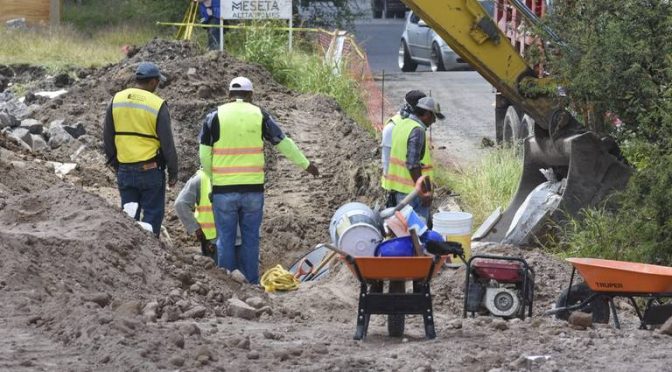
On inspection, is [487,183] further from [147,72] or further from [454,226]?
[147,72]

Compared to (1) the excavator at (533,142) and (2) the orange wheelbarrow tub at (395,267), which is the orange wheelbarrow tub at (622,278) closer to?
(2) the orange wheelbarrow tub at (395,267)

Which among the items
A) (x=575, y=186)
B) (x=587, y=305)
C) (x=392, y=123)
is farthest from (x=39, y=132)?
(x=587, y=305)

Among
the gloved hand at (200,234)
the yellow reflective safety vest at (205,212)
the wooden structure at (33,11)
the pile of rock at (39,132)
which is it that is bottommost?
the wooden structure at (33,11)

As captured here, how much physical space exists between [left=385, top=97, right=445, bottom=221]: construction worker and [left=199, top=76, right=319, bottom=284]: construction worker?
0.86 m

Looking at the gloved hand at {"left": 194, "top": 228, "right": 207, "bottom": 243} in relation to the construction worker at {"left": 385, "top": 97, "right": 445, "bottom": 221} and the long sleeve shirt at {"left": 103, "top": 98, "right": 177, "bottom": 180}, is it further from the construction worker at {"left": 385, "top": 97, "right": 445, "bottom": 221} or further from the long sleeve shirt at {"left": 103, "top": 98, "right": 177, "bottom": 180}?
the construction worker at {"left": 385, "top": 97, "right": 445, "bottom": 221}

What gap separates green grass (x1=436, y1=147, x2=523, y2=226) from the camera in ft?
50.4

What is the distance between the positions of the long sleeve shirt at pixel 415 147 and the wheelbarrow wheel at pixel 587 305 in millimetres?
2621

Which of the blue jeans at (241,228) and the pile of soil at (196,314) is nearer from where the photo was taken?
the pile of soil at (196,314)

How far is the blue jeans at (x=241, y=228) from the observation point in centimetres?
1230

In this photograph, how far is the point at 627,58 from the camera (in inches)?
511

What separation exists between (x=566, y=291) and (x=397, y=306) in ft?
5.75

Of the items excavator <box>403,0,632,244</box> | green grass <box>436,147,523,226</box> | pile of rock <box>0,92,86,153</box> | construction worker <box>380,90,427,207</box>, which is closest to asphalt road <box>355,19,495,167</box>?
green grass <box>436,147,523,226</box>

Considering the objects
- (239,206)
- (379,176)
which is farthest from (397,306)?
(379,176)

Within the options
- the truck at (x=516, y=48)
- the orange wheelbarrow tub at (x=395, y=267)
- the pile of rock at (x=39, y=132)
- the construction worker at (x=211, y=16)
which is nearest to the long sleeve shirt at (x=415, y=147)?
the orange wheelbarrow tub at (x=395, y=267)
